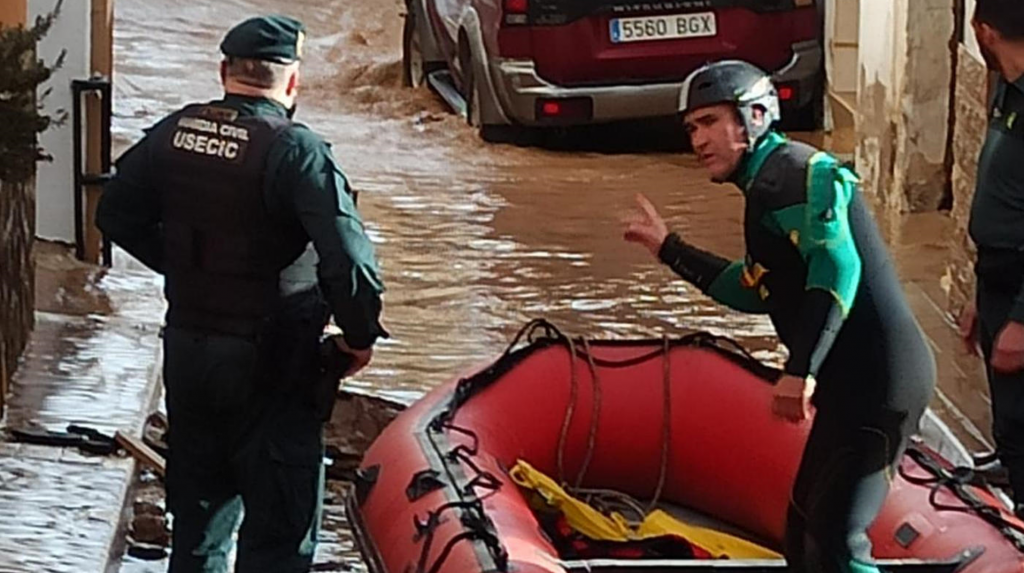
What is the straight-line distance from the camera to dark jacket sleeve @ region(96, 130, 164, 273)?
569cm

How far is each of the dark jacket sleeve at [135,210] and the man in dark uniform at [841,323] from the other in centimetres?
138

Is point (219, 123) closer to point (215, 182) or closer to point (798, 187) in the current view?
point (215, 182)

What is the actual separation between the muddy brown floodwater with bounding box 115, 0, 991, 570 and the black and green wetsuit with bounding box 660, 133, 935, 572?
7.29 feet

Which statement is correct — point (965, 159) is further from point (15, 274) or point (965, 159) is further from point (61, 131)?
point (15, 274)

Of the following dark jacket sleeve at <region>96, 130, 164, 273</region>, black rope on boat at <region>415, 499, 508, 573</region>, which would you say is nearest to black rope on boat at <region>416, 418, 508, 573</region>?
black rope on boat at <region>415, 499, 508, 573</region>

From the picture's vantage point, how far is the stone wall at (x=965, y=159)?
31.7 feet

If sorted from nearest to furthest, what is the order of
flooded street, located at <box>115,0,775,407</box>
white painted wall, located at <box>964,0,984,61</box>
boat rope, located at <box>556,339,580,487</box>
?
boat rope, located at <box>556,339,580,487</box>
flooded street, located at <box>115,0,775,407</box>
white painted wall, located at <box>964,0,984,61</box>

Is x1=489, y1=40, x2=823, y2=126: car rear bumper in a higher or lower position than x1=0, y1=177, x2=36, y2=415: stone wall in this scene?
lower

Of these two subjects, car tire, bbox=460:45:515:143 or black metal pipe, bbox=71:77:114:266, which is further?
car tire, bbox=460:45:515:143

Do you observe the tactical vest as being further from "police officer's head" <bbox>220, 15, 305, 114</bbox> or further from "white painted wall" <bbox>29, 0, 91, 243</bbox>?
"white painted wall" <bbox>29, 0, 91, 243</bbox>

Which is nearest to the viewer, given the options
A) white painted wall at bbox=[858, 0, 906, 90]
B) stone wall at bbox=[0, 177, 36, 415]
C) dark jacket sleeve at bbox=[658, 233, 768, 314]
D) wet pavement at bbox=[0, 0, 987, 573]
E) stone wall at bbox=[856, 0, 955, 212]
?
dark jacket sleeve at bbox=[658, 233, 768, 314]

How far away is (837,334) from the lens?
503cm

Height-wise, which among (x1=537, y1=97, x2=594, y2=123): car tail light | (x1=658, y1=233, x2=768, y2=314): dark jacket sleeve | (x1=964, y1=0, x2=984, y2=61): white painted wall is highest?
(x1=658, y1=233, x2=768, y2=314): dark jacket sleeve

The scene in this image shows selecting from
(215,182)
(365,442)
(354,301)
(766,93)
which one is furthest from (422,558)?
(365,442)
